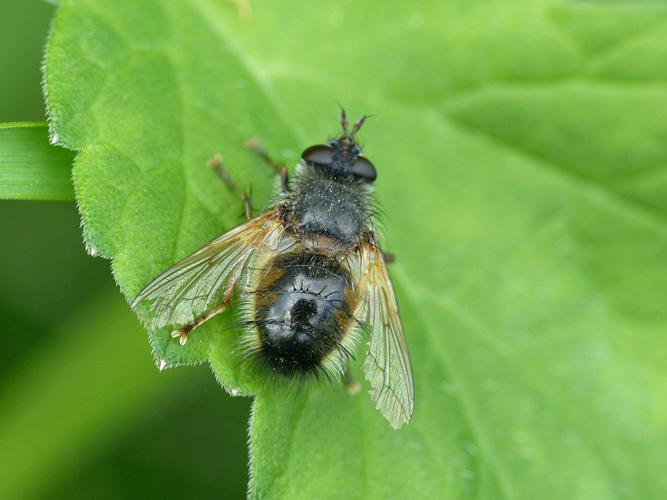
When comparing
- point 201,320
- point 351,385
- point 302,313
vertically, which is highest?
point 302,313

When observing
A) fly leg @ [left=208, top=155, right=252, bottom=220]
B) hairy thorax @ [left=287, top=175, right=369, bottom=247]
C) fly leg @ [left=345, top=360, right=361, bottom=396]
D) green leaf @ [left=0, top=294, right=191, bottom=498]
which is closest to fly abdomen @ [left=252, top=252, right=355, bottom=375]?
hairy thorax @ [left=287, top=175, right=369, bottom=247]

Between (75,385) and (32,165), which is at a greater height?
(32,165)

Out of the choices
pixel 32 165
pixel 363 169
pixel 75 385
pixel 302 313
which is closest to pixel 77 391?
pixel 75 385

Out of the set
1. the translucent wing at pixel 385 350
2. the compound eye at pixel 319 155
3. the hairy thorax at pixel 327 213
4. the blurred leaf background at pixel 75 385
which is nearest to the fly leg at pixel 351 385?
the translucent wing at pixel 385 350

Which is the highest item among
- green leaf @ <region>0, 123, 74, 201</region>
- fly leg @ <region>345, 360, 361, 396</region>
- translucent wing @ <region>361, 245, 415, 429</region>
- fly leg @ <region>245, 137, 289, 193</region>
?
fly leg @ <region>245, 137, 289, 193</region>

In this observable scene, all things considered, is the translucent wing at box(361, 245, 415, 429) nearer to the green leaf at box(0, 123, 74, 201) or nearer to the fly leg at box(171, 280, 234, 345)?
the fly leg at box(171, 280, 234, 345)

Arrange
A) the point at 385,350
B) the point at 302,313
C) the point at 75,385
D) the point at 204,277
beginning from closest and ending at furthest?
the point at 302,313
the point at 204,277
the point at 385,350
the point at 75,385

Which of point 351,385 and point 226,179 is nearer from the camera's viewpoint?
point 351,385

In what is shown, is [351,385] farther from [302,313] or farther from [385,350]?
[302,313]
